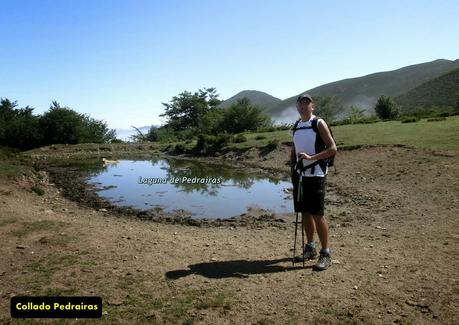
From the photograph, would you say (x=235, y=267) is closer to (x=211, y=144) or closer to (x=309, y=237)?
(x=309, y=237)

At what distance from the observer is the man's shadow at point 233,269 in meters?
5.85

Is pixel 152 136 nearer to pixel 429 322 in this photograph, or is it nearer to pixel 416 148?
pixel 416 148

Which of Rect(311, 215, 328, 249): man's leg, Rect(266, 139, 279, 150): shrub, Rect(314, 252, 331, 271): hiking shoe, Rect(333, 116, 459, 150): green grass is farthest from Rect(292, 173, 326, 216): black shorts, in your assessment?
Rect(266, 139, 279, 150): shrub

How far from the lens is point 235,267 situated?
20.4 ft

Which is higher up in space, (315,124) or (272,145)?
(315,124)

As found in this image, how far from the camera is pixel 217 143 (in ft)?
106

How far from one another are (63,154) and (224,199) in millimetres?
30549

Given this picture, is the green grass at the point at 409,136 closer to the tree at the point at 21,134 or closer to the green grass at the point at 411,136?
the green grass at the point at 411,136

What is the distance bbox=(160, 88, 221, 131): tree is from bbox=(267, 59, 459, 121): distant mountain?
81958mm

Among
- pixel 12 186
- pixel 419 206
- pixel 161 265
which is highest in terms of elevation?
pixel 12 186

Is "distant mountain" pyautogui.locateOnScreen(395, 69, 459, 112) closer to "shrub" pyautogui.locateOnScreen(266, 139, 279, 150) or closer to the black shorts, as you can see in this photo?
"shrub" pyautogui.locateOnScreen(266, 139, 279, 150)

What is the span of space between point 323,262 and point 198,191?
10.3m

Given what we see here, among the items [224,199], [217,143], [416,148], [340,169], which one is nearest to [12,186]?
[224,199]
